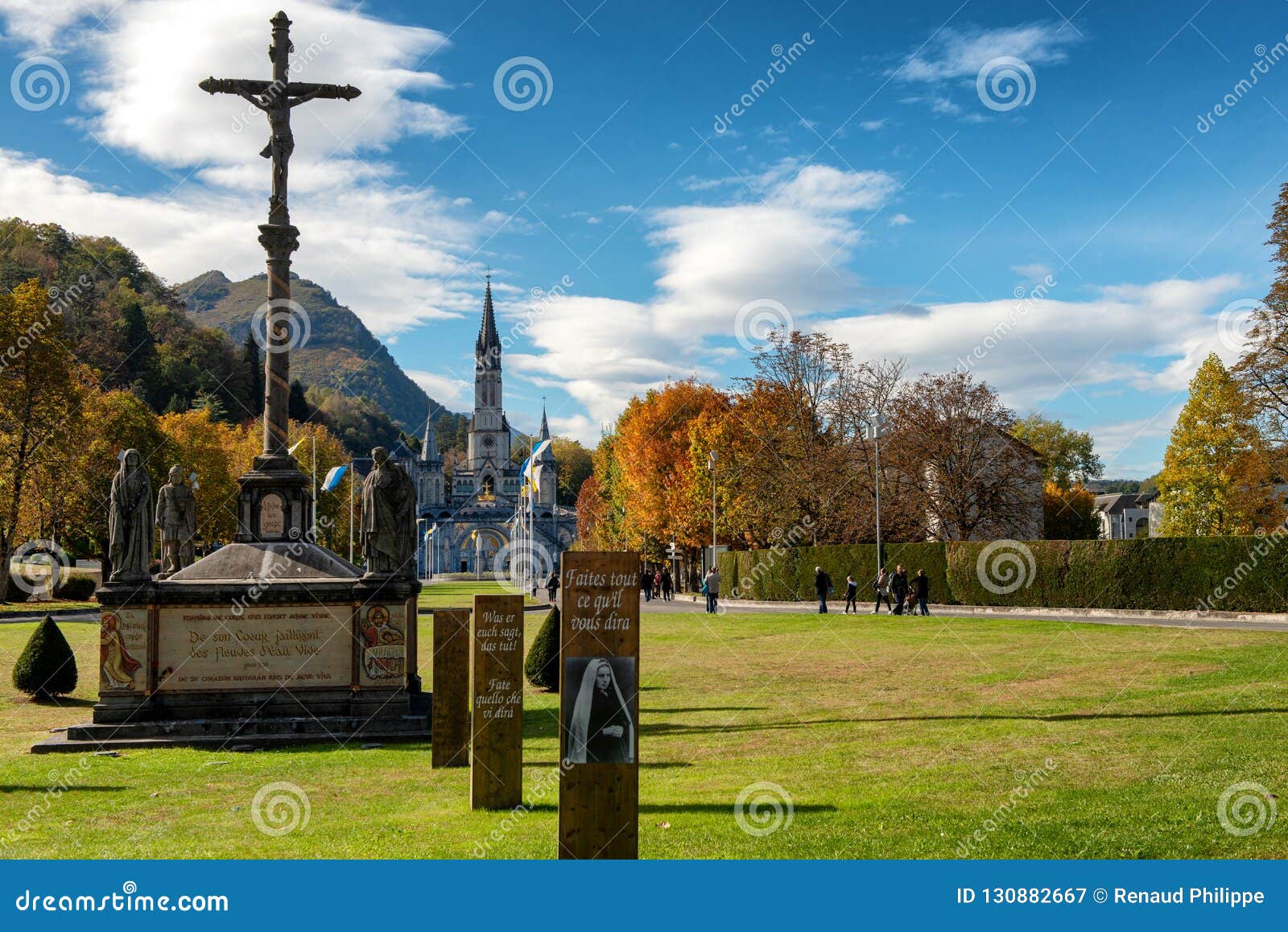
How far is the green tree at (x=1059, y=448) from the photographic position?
96125 millimetres

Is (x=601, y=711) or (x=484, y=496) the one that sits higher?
(x=484, y=496)

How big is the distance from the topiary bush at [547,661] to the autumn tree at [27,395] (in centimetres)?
2799

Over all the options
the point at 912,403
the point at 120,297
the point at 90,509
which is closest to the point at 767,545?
the point at 912,403

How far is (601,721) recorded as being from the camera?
22.2 ft

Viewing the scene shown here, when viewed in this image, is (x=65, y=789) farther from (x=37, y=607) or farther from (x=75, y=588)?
(x=75, y=588)

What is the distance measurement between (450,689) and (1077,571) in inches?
1152

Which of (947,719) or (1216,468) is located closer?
(947,719)

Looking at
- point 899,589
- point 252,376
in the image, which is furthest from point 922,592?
point 252,376

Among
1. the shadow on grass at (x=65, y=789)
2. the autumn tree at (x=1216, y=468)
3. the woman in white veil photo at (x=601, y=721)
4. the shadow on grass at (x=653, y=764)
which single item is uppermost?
the autumn tree at (x=1216, y=468)

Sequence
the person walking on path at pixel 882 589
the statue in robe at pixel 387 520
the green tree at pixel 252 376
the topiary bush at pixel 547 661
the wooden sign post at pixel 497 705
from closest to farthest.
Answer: the wooden sign post at pixel 497 705
the statue in robe at pixel 387 520
the topiary bush at pixel 547 661
the person walking on path at pixel 882 589
the green tree at pixel 252 376

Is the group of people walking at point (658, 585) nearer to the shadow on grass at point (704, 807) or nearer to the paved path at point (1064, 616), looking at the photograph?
the paved path at point (1064, 616)

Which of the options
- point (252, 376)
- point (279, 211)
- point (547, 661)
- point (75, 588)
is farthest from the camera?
point (252, 376)

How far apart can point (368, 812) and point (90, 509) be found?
1802 inches

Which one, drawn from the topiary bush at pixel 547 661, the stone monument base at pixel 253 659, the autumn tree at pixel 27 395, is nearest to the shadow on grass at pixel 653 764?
the stone monument base at pixel 253 659
